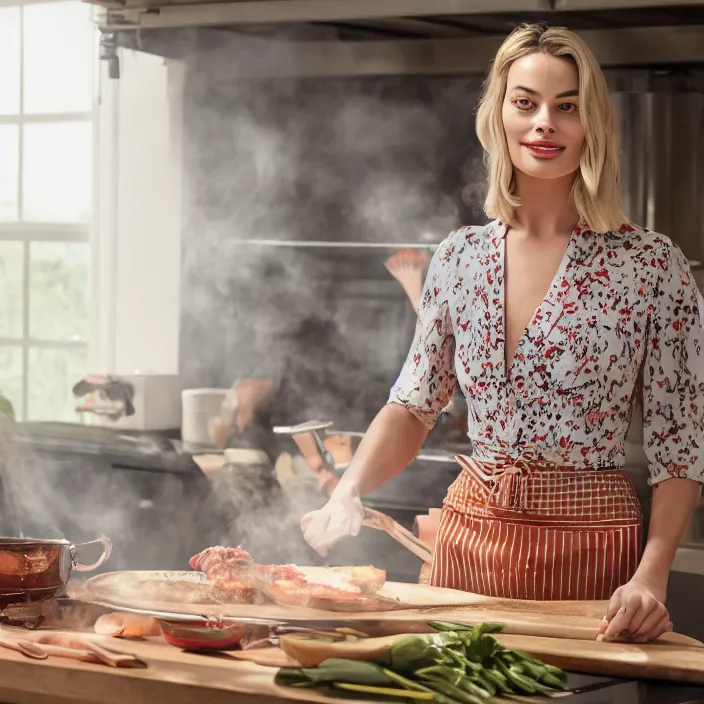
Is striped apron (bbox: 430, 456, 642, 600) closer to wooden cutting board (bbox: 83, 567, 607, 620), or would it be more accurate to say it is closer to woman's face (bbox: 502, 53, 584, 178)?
wooden cutting board (bbox: 83, 567, 607, 620)

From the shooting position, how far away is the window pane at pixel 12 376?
3510 mm

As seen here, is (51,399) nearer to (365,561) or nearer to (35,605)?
(365,561)

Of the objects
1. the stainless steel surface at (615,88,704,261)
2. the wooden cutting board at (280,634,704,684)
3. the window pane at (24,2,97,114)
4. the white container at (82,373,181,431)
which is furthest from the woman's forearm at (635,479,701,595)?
the window pane at (24,2,97,114)

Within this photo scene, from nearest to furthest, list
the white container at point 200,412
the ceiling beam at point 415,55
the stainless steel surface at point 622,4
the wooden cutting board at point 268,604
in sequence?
the wooden cutting board at point 268,604, the stainless steel surface at point 622,4, the ceiling beam at point 415,55, the white container at point 200,412

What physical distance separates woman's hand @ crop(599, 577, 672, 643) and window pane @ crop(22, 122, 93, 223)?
2327 millimetres

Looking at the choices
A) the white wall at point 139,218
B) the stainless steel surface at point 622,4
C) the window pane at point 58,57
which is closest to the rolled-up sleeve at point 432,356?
the stainless steel surface at point 622,4

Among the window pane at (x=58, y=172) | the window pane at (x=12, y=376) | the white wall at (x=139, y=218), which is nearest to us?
the white wall at (x=139, y=218)

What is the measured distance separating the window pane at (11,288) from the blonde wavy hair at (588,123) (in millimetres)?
2290

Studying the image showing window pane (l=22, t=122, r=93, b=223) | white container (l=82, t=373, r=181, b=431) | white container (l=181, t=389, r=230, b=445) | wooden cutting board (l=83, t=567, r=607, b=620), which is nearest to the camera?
wooden cutting board (l=83, t=567, r=607, b=620)

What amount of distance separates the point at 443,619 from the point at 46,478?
74.6 inches

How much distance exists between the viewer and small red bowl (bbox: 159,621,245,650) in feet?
4.11

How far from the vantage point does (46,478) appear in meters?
3.01

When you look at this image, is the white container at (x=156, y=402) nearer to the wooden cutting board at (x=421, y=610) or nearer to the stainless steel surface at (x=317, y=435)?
the stainless steel surface at (x=317, y=435)

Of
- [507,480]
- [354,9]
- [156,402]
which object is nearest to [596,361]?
[507,480]
